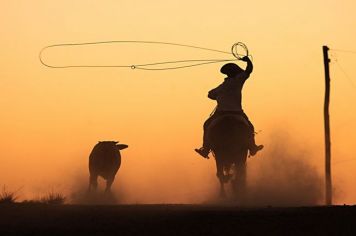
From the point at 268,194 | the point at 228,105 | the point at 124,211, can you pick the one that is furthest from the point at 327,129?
the point at 124,211

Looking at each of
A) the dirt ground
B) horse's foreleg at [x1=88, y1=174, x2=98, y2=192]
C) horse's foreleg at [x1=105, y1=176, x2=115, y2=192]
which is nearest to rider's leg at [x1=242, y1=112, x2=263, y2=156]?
horse's foreleg at [x1=105, y1=176, x2=115, y2=192]

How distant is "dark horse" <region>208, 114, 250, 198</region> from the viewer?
949 inches

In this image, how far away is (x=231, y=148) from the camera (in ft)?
80.1

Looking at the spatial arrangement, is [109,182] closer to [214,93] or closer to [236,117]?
[214,93]

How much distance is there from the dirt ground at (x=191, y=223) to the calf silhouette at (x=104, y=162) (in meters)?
15.3

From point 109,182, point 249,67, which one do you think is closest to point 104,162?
point 109,182

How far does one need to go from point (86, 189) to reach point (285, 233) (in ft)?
63.4

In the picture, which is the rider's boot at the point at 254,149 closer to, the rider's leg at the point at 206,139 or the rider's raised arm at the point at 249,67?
the rider's leg at the point at 206,139

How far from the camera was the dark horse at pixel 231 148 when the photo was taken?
949 inches

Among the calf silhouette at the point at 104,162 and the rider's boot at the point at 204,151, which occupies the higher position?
the calf silhouette at the point at 104,162

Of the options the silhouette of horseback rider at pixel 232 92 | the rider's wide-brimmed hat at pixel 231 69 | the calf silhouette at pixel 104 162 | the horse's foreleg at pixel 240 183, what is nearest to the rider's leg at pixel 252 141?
the silhouette of horseback rider at pixel 232 92

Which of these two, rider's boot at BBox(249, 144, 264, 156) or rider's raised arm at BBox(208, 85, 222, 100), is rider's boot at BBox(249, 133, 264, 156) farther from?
rider's raised arm at BBox(208, 85, 222, 100)

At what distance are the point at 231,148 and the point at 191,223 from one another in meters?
11.5

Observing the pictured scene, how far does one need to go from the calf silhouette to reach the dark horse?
6.11 metres
